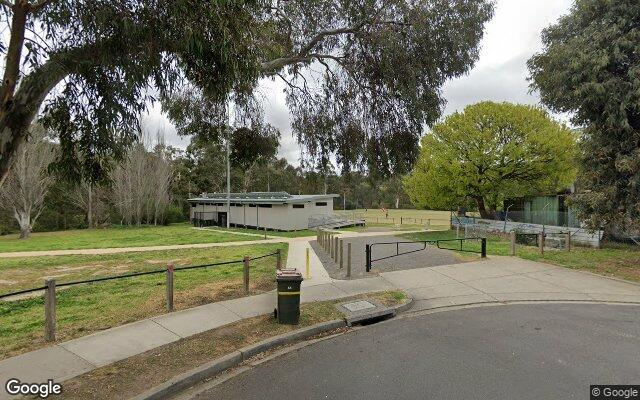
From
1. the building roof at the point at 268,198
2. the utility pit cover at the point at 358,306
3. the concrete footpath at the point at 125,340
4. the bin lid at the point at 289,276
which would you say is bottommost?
the utility pit cover at the point at 358,306

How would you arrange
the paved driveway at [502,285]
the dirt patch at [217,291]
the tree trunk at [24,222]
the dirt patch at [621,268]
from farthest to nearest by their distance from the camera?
the tree trunk at [24,222]
the dirt patch at [621,268]
the paved driveway at [502,285]
the dirt patch at [217,291]

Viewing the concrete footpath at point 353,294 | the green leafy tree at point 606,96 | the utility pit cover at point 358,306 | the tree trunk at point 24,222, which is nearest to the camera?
the concrete footpath at point 353,294

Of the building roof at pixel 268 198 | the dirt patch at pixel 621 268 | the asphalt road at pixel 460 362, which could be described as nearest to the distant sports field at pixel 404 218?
the building roof at pixel 268 198

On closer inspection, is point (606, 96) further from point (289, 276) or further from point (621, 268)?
point (289, 276)

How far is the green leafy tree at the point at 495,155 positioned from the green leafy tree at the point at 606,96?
54.4 ft

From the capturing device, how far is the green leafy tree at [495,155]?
30859 millimetres

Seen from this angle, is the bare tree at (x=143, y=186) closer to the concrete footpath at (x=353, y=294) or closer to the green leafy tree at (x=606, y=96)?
the concrete footpath at (x=353, y=294)

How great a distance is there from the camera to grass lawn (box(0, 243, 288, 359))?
23.8 ft

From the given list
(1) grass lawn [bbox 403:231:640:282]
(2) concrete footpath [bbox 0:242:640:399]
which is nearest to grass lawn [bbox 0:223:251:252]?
(2) concrete footpath [bbox 0:242:640:399]

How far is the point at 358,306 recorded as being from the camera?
852cm

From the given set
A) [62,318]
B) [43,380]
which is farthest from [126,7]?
[62,318]

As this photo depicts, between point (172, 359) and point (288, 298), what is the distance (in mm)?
2286

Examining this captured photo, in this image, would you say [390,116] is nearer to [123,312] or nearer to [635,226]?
[123,312]

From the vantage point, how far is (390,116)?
9273 mm
